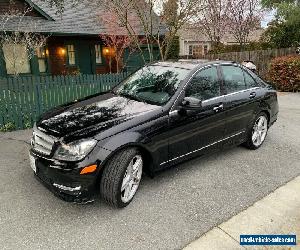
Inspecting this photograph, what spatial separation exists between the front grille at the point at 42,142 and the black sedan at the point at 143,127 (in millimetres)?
11

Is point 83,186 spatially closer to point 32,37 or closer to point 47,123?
point 47,123

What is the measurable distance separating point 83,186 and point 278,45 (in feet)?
55.7

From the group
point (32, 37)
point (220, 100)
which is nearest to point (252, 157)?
point (220, 100)

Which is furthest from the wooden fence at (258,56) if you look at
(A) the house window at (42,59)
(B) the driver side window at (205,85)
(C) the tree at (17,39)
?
(B) the driver side window at (205,85)

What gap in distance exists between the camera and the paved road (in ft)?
10.4

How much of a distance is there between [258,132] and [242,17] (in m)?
16.8

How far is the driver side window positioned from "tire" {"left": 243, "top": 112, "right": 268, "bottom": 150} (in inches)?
48.7

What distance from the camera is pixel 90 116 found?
12.4 feet

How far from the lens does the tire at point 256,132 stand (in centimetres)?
546

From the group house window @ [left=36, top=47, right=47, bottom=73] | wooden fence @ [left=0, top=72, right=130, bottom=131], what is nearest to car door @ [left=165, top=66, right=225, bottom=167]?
wooden fence @ [left=0, top=72, right=130, bottom=131]

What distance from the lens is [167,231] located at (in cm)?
329

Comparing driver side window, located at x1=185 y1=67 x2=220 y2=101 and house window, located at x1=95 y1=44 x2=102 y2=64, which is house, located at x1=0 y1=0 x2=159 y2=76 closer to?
house window, located at x1=95 y1=44 x2=102 y2=64

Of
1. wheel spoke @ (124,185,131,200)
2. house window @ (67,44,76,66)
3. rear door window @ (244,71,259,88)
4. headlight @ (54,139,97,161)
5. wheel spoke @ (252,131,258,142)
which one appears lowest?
wheel spoke @ (124,185,131,200)

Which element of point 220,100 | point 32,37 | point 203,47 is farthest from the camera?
point 203,47
